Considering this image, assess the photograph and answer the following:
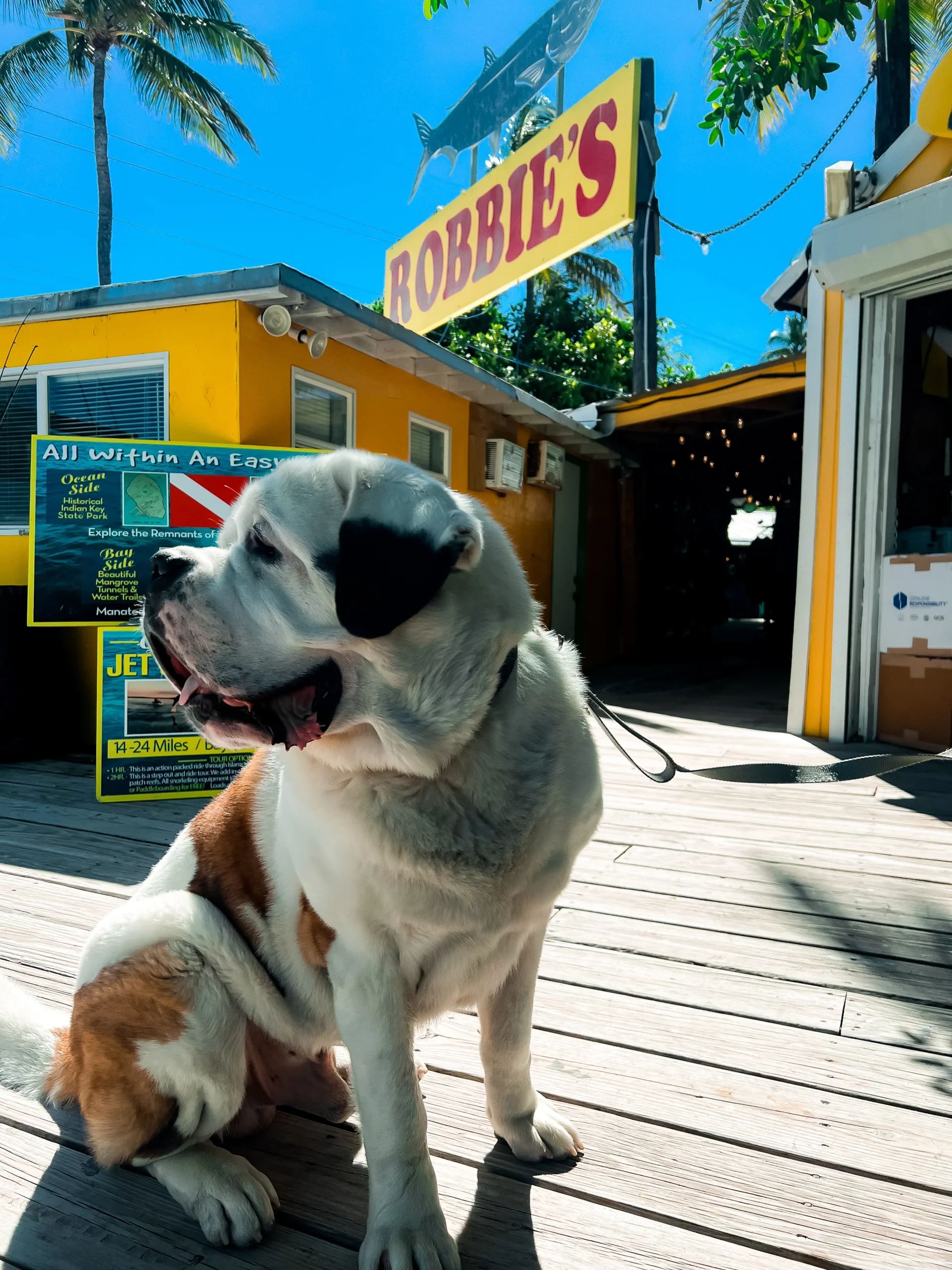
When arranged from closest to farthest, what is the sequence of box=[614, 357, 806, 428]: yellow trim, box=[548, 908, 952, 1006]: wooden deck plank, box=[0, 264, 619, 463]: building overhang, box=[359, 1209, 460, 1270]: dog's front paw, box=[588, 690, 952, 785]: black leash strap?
box=[359, 1209, 460, 1270]: dog's front paw, box=[588, 690, 952, 785]: black leash strap, box=[548, 908, 952, 1006]: wooden deck plank, box=[0, 264, 619, 463]: building overhang, box=[614, 357, 806, 428]: yellow trim

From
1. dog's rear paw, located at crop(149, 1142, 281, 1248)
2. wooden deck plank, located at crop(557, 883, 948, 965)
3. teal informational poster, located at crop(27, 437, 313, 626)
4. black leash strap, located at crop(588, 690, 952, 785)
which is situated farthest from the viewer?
teal informational poster, located at crop(27, 437, 313, 626)

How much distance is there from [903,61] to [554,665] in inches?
306

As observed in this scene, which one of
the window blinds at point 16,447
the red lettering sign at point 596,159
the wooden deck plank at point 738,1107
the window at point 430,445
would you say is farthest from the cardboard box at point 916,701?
the window blinds at point 16,447

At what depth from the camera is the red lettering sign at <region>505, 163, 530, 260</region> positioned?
627 cm

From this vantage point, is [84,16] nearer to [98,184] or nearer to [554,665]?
[98,184]

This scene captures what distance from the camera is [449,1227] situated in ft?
4.04

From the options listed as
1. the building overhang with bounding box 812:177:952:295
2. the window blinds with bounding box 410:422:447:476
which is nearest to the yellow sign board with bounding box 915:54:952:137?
the building overhang with bounding box 812:177:952:295

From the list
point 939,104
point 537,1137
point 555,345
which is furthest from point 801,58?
point 555,345

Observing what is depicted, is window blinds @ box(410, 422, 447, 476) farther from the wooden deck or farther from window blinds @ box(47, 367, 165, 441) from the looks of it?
the wooden deck

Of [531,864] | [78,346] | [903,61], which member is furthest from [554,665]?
[903,61]

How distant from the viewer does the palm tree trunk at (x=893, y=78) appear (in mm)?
6500

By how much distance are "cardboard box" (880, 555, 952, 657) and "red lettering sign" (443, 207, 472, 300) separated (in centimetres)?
424

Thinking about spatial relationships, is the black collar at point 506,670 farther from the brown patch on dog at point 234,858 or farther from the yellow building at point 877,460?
the yellow building at point 877,460

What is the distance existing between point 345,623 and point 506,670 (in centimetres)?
26
